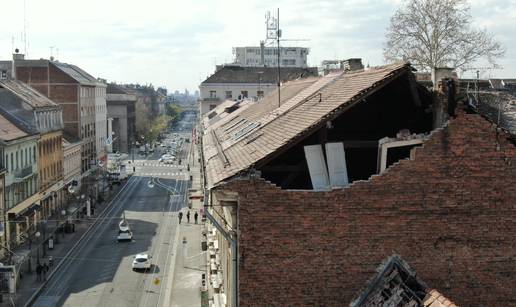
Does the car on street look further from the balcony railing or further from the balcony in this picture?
the balcony railing

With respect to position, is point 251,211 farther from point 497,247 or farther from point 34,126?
point 34,126

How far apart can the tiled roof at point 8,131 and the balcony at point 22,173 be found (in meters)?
2.29

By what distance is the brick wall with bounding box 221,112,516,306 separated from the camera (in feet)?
42.5

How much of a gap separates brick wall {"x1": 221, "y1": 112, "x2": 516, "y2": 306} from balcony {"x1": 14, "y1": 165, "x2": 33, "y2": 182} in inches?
1502

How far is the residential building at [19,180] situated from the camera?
45.6 metres

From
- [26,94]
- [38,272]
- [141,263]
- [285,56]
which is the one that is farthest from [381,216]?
[285,56]

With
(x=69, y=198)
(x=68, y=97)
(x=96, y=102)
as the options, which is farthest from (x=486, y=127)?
(x=96, y=102)

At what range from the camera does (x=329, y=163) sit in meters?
13.6

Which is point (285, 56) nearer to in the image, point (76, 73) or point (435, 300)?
point (76, 73)

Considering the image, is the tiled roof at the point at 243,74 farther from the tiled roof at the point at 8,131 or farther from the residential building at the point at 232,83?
the tiled roof at the point at 8,131

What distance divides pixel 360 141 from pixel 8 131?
3849 cm

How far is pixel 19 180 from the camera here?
1908 inches

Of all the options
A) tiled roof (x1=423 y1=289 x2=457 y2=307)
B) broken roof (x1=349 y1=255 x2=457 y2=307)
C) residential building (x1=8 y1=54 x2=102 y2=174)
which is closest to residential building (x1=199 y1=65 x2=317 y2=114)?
residential building (x1=8 y1=54 x2=102 y2=174)

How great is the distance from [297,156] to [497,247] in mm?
4128
